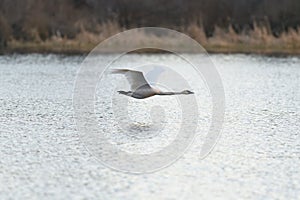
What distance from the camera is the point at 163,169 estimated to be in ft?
21.5

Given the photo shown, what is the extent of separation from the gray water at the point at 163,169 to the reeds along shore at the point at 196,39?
735 centimetres

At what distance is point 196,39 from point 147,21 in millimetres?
2640

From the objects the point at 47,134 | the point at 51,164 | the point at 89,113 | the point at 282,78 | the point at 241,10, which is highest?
the point at 51,164

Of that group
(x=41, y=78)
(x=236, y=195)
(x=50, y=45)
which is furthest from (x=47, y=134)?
(x=50, y=45)

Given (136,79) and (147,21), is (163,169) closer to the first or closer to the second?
(136,79)

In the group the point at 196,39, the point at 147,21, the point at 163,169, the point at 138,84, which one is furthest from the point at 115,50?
the point at 163,169

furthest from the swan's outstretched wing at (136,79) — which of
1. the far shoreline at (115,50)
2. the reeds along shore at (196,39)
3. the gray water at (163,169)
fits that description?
the reeds along shore at (196,39)

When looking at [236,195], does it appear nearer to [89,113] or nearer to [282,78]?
[89,113]

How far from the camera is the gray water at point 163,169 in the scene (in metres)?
5.75

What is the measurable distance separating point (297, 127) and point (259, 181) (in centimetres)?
278

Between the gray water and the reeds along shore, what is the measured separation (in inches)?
289

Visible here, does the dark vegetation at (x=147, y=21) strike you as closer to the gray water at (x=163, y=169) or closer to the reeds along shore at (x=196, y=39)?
the reeds along shore at (x=196, y=39)

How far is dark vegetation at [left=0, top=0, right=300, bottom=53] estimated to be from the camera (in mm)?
20516

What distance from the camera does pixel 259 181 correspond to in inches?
241
